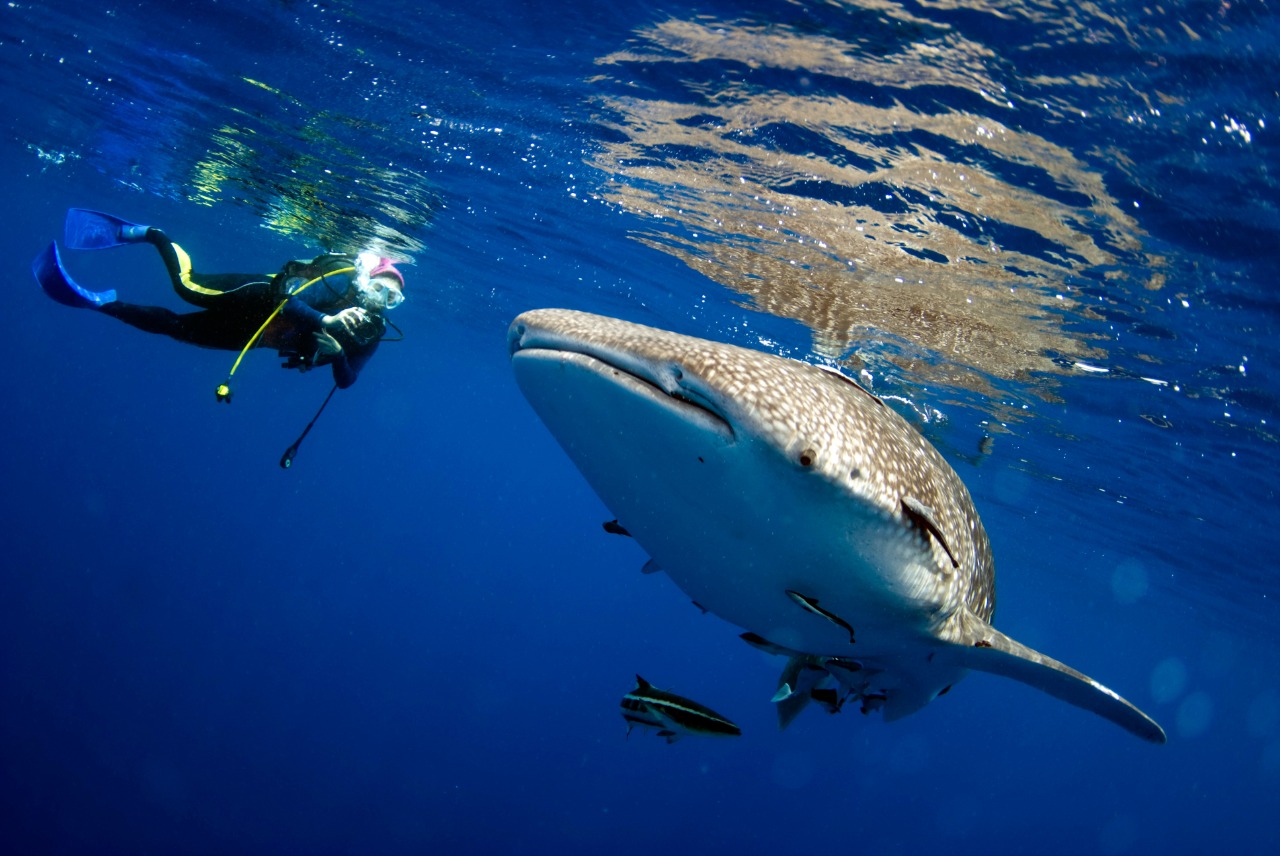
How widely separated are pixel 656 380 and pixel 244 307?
24.5ft

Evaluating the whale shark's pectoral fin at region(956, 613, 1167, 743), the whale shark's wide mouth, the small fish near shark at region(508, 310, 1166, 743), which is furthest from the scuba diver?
the whale shark's pectoral fin at region(956, 613, 1167, 743)

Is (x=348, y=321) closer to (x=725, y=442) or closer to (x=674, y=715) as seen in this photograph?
(x=674, y=715)

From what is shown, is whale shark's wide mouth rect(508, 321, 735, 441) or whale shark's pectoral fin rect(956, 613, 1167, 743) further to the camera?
whale shark's pectoral fin rect(956, 613, 1167, 743)

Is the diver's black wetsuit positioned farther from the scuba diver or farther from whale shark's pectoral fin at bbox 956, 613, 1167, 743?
whale shark's pectoral fin at bbox 956, 613, 1167, 743

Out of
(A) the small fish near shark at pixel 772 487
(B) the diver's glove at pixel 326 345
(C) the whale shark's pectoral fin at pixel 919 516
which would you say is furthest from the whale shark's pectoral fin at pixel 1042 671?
(B) the diver's glove at pixel 326 345

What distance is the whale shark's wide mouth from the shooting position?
2.07 m

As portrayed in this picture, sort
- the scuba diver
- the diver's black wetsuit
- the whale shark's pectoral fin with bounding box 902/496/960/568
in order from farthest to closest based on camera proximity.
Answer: the diver's black wetsuit < the scuba diver < the whale shark's pectoral fin with bounding box 902/496/960/568

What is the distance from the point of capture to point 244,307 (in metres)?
7.78

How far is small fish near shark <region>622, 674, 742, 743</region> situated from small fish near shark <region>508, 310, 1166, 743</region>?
1.31 m

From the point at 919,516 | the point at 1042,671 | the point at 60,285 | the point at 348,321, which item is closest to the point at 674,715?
the point at 1042,671

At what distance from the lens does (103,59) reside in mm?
14188

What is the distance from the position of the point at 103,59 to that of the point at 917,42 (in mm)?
16632

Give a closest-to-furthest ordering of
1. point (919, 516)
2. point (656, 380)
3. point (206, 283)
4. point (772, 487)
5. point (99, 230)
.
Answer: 1. point (656, 380)
2. point (772, 487)
3. point (919, 516)
4. point (206, 283)
5. point (99, 230)

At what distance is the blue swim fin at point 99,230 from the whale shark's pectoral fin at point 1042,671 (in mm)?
10049
